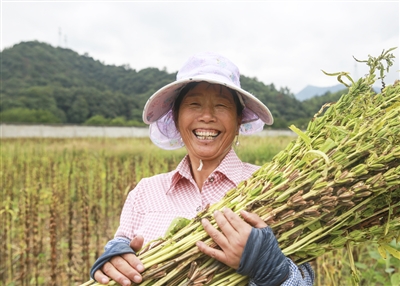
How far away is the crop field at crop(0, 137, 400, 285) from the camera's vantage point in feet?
9.50

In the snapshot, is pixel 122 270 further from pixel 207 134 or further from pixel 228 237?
pixel 207 134

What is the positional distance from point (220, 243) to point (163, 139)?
946mm

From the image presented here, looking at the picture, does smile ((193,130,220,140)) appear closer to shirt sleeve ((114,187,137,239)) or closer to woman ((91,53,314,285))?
woman ((91,53,314,285))

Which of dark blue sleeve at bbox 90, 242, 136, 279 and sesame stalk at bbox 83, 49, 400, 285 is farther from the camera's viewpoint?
dark blue sleeve at bbox 90, 242, 136, 279

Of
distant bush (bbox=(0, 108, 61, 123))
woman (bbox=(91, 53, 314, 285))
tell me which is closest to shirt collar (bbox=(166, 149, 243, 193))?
woman (bbox=(91, 53, 314, 285))

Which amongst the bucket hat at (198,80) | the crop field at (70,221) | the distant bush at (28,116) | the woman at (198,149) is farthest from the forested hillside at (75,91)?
the woman at (198,149)

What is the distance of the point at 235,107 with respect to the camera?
1.60 m

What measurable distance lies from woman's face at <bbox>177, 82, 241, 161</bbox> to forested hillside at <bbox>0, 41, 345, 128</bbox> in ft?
90.3

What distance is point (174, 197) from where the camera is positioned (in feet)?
5.27

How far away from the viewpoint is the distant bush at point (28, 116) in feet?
115

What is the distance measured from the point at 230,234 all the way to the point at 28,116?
3818 cm

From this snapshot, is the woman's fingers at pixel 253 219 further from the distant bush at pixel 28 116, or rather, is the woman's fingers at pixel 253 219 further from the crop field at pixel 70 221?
the distant bush at pixel 28 116

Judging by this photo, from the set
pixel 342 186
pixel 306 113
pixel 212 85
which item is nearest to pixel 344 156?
pixel 342 186

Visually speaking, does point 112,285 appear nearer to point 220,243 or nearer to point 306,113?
point 220,243
